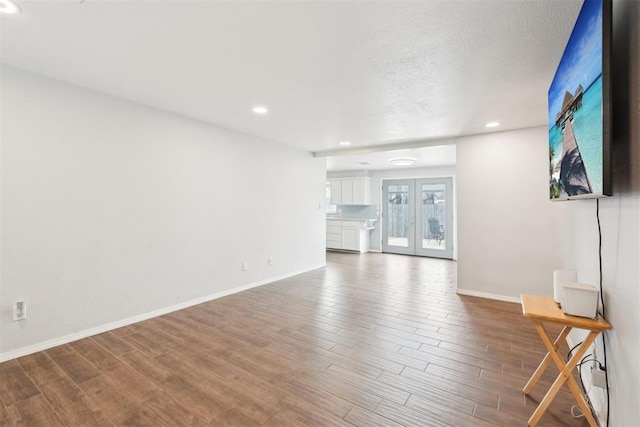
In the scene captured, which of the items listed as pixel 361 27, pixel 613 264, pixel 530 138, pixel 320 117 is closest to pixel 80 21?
pixel 361 27

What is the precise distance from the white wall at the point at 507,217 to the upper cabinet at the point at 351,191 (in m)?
4.16

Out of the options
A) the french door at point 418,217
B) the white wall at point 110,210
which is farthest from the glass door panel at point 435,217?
the white wall at point 110,210

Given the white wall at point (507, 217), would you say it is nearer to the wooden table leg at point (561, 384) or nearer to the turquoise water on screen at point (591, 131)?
the wooden table leg at point (561, 384)

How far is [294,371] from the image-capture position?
2.34 meters

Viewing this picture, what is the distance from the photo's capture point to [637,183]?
44.9 inches

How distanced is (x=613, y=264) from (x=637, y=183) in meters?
0.54

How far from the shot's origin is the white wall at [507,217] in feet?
12.9

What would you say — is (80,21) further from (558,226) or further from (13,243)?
(558,226)

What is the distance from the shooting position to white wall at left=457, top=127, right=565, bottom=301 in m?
3.92

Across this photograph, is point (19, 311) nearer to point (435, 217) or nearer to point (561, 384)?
point (561, 384)

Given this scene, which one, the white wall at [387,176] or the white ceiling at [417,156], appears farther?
the white wall at [387,176]

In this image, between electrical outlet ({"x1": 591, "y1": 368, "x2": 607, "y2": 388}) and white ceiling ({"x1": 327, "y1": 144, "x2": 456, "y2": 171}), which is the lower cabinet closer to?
white ceiling ({"x1": 327, "y1": 144, "x2": 456, "y2": 171})

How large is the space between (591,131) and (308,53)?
1773 millimetres

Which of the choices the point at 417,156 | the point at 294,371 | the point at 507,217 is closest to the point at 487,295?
the point at 507,217
